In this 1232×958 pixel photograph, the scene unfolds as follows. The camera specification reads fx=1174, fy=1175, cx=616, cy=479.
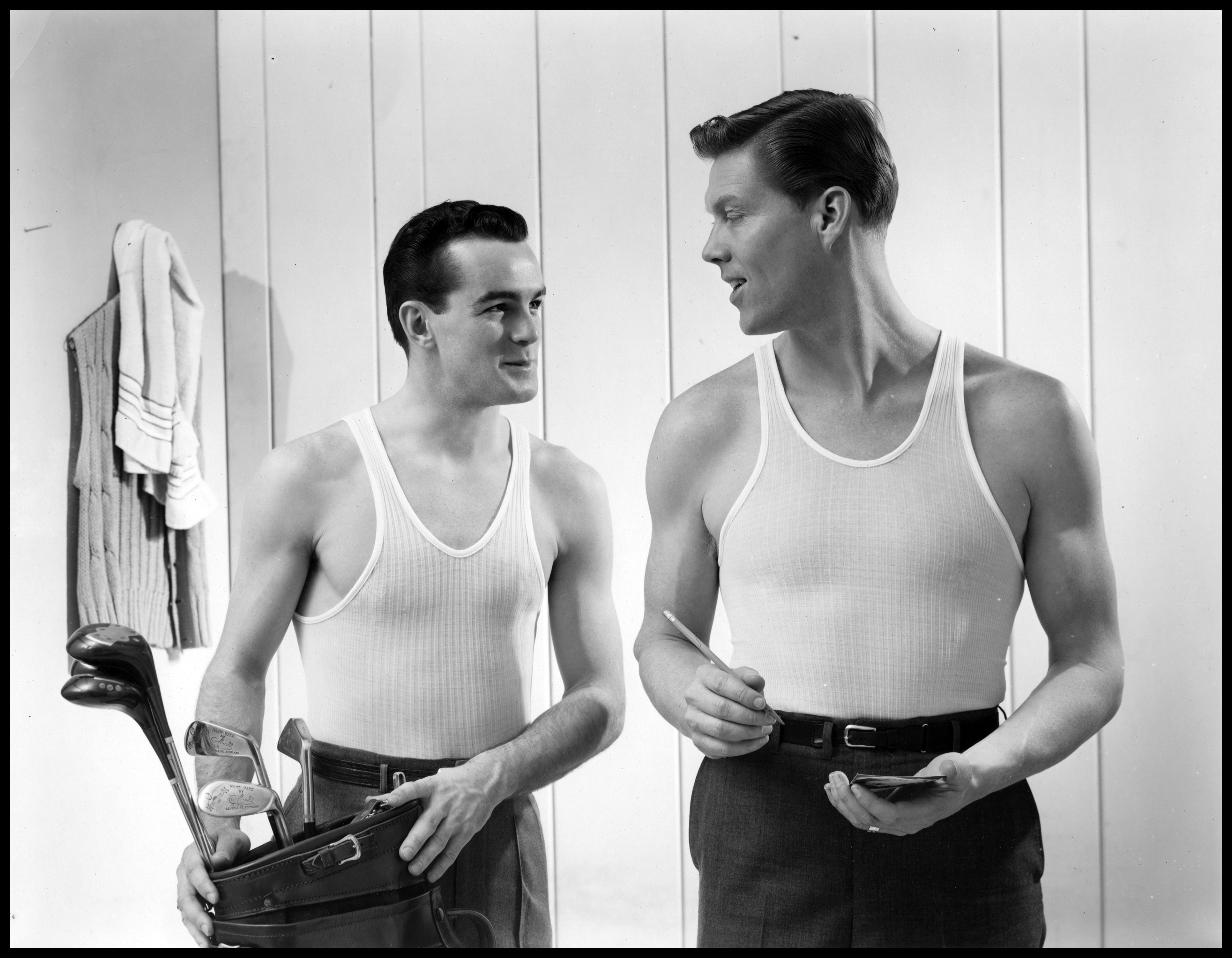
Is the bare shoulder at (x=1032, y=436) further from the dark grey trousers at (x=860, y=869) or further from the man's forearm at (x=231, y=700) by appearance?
the man's forearm at (x=231, y=700)

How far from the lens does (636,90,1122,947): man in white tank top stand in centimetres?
92

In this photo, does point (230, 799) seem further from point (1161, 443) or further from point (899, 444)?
point (1161, 443)

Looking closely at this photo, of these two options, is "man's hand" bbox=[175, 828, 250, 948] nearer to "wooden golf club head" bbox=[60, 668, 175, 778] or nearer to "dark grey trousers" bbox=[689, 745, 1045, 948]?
"wooden golf club head" bbox=[60, 668, 175, 778]

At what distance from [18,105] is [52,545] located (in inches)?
17.2

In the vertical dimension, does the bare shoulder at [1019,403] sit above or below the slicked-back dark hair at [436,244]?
below

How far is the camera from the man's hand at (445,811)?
35.6 inches

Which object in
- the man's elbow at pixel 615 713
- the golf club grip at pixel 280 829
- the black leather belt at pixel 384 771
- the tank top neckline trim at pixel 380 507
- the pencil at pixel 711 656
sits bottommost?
the golf club grip at pixel 280 829

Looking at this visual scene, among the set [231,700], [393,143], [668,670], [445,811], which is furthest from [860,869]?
[393,143]

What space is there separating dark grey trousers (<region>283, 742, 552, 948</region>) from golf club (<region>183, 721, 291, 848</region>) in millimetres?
95

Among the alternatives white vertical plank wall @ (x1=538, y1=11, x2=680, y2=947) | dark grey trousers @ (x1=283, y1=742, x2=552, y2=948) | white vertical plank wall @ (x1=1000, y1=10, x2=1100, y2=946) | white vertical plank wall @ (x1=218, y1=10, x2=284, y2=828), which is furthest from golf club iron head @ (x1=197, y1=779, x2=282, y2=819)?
white vertical plank wall @ (x1=1000, y1=10, x2=1100, y2=946)

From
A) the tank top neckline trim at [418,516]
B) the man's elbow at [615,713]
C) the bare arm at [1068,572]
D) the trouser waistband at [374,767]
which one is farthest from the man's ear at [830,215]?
the trouser waistband at [374,767]

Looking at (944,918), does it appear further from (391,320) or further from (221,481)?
(221,481)

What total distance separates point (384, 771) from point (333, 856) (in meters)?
0.11

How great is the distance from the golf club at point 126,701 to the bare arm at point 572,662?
0.21 m
